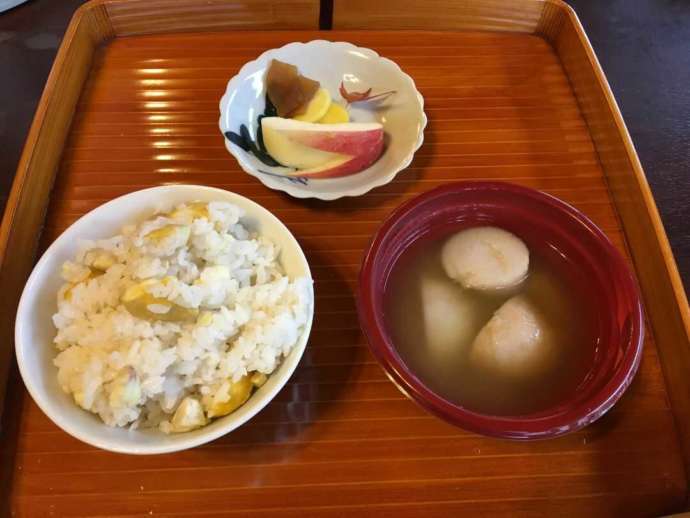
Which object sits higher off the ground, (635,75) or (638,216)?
(638,216)

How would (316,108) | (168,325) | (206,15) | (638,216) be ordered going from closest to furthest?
(168,325) < (638,216) < (316,108) < (206,15)

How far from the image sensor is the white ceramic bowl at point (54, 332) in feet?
2.92

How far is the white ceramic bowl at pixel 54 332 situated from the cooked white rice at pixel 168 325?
0.07ft

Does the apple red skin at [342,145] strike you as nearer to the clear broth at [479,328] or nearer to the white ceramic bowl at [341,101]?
the white ceramic bowl at [341,101]

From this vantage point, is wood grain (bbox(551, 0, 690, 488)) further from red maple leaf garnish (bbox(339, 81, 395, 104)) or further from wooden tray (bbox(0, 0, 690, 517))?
red maple leaf garnish (bbox(339, 81, 395, 104))

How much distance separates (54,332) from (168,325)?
0.22 meters

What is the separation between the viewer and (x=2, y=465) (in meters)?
0.99

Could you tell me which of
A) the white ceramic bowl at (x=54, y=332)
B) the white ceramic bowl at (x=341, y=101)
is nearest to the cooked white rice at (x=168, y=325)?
the white ceramic bowl at (x=54, y=332)

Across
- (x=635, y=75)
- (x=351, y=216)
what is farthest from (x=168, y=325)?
(x=635, y=75)

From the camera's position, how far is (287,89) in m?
1.41

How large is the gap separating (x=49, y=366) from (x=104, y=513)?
0.87 feet

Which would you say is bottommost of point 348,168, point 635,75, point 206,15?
point 635,75

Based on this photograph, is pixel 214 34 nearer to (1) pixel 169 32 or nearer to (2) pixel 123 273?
(1) pixel 169 32

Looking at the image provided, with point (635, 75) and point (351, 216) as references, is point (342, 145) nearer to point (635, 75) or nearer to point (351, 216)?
point (351, 216)
